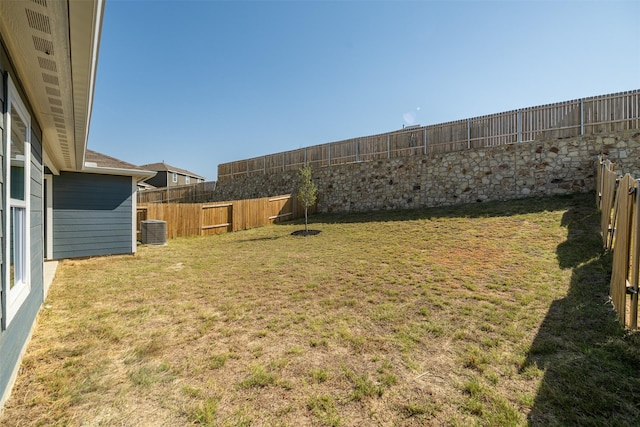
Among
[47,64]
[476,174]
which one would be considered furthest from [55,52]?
[476,174]

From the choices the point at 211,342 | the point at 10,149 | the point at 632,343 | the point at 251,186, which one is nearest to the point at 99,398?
the point at 211,342

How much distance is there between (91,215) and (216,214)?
5.34 meters

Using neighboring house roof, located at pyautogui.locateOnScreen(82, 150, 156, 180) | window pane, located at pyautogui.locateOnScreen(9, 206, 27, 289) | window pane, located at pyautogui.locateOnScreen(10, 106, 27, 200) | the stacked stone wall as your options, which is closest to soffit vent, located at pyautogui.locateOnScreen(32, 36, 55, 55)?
window pane, located at pyautogui.locateOnScreen(10, 106, 27, 200)

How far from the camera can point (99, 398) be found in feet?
6.95

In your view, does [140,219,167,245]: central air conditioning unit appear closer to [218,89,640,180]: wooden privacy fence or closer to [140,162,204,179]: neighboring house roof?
[218,89,640,180]: wooden privacy fence

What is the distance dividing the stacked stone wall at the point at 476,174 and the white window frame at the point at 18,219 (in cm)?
1222

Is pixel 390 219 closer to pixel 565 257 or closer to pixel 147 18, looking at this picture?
pixel 565 257

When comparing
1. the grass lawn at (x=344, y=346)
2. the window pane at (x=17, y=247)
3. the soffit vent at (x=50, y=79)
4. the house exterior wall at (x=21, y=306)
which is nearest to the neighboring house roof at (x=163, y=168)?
the grass lawn at (x=344, y=346)

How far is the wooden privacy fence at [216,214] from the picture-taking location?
11.0 metres

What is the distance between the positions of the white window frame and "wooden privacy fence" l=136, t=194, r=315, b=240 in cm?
783

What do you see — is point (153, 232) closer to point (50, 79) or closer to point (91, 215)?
point (91, 215)

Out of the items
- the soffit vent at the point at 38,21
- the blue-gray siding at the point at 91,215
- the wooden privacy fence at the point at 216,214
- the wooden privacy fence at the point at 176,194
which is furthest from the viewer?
the wooden privacy fence at the point at 176,194

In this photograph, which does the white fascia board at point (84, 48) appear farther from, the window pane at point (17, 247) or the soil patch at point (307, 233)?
the soil patch at point (307, 233)

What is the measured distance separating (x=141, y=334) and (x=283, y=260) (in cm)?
383
